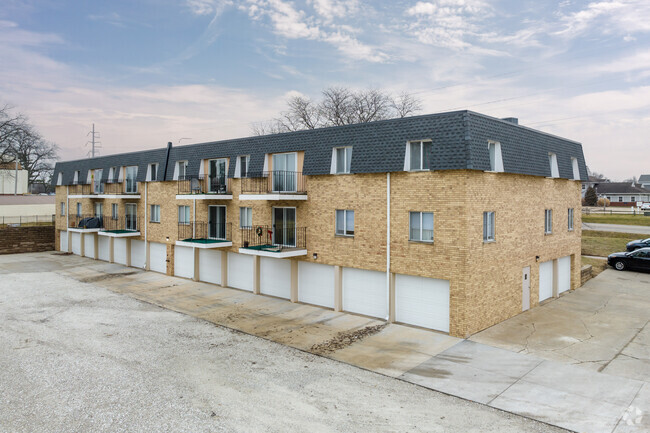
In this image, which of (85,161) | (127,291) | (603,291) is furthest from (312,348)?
(85,161)

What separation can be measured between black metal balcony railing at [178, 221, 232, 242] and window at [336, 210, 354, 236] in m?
6.73

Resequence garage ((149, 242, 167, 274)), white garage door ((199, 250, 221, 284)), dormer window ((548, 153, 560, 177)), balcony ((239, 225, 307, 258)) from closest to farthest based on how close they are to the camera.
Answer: balcony ((239, 225, 307, 258)), dormer window ((548, 153, 560, 177)), white garage door ((199, 250, 221, 284)), garage ((149, 242, 167, 274))

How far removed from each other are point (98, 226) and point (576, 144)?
29.4m

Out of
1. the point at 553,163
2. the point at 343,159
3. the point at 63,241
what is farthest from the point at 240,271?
the point at 63,241

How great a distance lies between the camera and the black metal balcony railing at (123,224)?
2739 centimetres

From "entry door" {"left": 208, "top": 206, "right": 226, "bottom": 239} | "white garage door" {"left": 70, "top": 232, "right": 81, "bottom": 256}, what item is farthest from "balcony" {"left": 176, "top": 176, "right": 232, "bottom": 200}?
"white garage door" {"left": 70, "top": 232, "right": 81, "bottom": 256}

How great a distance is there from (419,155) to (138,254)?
20663mm

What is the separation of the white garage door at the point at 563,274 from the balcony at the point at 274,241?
11830 millimetres

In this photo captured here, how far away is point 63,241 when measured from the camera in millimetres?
34938

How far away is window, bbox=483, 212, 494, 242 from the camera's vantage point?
1427 centimetres

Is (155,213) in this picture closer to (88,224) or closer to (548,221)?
(88,224)

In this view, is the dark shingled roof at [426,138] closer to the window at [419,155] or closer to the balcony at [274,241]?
the window at [419,155]

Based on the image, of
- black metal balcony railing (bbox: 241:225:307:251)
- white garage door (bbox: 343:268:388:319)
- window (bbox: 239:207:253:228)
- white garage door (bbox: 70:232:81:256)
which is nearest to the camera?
white garage door (bbox: 343:268:388:319)

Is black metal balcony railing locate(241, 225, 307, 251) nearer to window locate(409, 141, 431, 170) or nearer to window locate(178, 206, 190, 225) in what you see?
window locate(178, 206, 190, 225)
